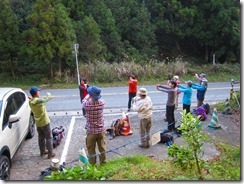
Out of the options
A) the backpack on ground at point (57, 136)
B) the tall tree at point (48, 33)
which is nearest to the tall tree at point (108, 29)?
the tall tree at point (48, 33)

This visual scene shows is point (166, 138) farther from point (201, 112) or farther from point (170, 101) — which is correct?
point (201, 112)

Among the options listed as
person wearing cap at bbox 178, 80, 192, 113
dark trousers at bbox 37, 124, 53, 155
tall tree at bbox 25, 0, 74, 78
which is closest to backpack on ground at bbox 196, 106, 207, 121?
person wearing cap at bbox 178, 80, 192, 113

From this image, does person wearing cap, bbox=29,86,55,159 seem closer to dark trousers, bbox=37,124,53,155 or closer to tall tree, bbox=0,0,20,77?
dark trousers, bbox=37,124,53,155

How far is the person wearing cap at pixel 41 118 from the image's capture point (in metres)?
7.58

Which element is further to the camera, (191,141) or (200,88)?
(200,88)

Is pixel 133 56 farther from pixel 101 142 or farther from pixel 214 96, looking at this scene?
pixel 101 142

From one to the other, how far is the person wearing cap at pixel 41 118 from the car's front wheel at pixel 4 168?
1228 mm

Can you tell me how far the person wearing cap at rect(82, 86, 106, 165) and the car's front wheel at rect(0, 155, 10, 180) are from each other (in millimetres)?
1663

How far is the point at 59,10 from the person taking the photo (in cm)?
1989

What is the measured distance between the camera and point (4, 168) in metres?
6.53

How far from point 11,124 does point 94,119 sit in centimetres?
184

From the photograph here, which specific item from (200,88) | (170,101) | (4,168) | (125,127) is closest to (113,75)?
(200,88)

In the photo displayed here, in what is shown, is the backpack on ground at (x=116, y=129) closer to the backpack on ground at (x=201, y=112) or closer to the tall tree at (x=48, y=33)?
the backpack on ground at (x=201, y=112)

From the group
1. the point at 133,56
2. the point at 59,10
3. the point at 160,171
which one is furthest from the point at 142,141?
the point at 133,56
